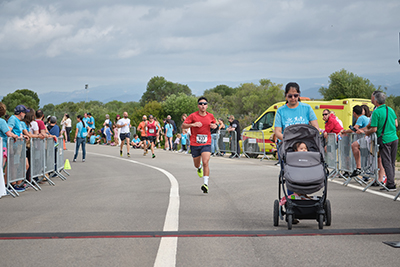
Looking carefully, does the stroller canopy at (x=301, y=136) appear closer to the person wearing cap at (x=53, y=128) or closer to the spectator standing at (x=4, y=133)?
the spectator standing at (x=4, y=133)

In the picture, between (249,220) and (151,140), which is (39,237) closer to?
(249,220)

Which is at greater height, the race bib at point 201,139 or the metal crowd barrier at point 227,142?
the race bib at point 201,139

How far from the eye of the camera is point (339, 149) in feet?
46.2

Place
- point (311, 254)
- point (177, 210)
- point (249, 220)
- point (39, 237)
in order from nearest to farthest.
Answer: point (311, 254) < point (39, 237) < point (249, 220) < point (177, 210)

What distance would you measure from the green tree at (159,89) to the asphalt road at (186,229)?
132084mm

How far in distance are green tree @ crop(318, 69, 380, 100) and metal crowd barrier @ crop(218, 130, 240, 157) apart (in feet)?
200

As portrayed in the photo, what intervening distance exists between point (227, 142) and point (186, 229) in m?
19.0

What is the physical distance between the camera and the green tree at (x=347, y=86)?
273ft

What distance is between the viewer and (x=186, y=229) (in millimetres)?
6676

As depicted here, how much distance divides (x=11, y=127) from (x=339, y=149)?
8.60 meters

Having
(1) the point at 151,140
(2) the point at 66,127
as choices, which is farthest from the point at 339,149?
(2) the point at 66,127

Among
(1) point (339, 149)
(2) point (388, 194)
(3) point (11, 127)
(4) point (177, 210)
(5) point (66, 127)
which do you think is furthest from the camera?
(5) point (66, 127)

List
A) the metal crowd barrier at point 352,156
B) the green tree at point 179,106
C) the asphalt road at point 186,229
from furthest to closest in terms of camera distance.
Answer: the green tree at point 179,106 < the metal crowd barrier at point 352,156 < the asphalt road at point 186,229

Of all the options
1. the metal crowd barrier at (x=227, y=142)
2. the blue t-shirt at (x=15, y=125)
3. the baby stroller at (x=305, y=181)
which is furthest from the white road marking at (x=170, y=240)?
the metal crowd barrier at (x=227, y=142)
